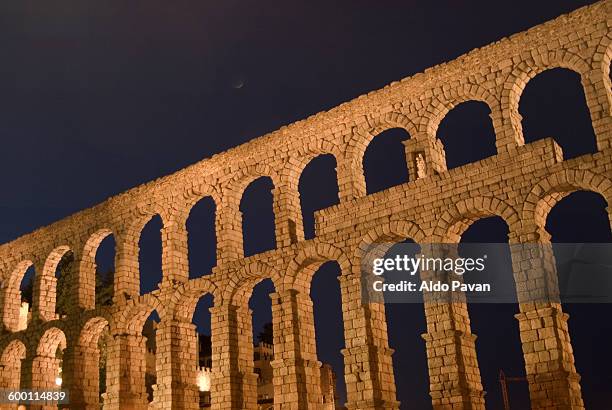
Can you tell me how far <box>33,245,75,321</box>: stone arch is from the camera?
2997 cm

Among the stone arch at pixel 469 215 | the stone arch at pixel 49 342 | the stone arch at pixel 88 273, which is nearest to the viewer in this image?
the stone arch at pixel 469 215

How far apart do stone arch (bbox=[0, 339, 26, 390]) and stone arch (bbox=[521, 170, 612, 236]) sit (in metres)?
Answer: 21.9

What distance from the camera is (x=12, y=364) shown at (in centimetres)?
3080

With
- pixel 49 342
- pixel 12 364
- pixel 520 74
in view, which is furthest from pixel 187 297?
pixel 520 74

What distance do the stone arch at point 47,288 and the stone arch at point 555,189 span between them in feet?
64.2

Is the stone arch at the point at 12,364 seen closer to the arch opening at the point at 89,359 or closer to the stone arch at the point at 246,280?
the arch opening at the point at 89,359

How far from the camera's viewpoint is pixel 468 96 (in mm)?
20797

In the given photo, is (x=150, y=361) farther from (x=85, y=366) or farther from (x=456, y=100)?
(x=456, y=100)

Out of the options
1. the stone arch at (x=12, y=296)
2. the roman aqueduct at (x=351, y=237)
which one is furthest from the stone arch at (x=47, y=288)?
the stone arch at (x=12, y=296)

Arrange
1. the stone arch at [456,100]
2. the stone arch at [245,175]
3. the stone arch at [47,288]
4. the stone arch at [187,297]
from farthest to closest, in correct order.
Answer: the stone arch at [47,288] → the stone arch at [187,297] → the stone arch at [245,175] → the stone arch at [456,100]

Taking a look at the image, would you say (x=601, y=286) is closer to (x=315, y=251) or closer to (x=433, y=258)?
(x=433, y=258)

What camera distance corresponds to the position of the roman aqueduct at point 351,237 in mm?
18625

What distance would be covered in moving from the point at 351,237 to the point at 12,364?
699 inches

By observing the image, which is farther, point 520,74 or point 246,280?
point 246,280
